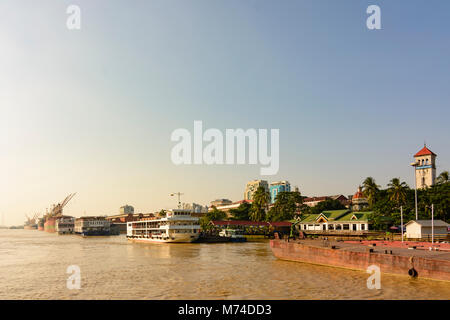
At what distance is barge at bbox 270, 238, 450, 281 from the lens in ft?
97.0

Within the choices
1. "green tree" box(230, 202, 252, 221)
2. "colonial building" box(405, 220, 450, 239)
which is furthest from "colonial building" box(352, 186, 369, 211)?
"colonial building" box(405, 220, 450, 239)

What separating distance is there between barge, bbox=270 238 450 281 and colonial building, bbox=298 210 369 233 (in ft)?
137

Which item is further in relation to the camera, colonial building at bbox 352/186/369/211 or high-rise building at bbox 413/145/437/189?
high-rise building at bbox 413/145/437/189

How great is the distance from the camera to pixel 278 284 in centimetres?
3017

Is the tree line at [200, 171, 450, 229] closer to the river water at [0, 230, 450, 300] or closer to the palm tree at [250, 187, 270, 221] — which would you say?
the palm tree at [250, 187, 270, 221]

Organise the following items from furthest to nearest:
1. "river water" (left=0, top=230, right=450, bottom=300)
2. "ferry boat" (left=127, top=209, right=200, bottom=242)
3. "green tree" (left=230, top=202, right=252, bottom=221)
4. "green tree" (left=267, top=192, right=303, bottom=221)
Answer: "green tree" (left=230, top=202, right=252, bottom=221), "green tree" (left=267, top=192, right=303, bottom=221), "ferry boat" (left=127, top=209, right=200, bottom=242), "river water" (left=0, top=230, right=450, bottom=300)

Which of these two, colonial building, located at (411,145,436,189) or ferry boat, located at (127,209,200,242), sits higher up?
colonial building, located at (411,145,436,189)

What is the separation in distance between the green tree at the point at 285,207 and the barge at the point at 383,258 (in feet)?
249

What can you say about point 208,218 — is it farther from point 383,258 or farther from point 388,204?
point 383,258

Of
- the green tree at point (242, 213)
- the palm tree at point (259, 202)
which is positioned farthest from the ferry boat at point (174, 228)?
the green tree at point (242, 213)

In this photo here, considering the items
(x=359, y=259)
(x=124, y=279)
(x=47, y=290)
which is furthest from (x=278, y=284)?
(x=47, y=290)

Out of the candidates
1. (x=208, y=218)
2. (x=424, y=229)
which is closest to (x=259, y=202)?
(x=208, y=218)

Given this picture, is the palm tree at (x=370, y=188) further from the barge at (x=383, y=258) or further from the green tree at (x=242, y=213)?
the barge at (x=383, y=258)
